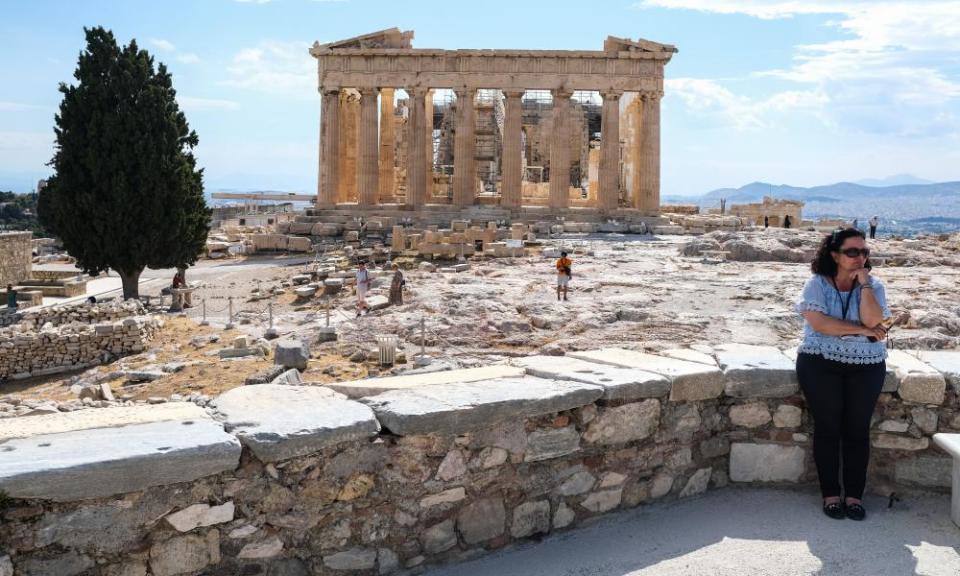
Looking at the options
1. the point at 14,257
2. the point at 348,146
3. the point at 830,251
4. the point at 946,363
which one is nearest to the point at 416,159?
the point at 348,146

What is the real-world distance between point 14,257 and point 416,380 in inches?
1096

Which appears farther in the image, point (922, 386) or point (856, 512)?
point (922, 386)

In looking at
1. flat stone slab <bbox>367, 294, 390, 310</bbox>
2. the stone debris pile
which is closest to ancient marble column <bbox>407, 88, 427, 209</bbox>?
flat stone slab <bbox>367, 294, 390, 310</bbox>

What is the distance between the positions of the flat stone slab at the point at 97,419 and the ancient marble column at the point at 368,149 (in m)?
33.4

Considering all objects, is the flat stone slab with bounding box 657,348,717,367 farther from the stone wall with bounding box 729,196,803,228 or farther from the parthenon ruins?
the stone wall with bounding box 729,196,803,228

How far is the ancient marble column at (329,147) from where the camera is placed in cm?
3731

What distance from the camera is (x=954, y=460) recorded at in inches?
201

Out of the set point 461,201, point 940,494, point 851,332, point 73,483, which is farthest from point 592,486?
point 461,201

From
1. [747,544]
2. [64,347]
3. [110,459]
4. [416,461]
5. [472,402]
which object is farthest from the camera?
[64,347]

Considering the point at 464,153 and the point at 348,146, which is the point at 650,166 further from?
the point at 348,146

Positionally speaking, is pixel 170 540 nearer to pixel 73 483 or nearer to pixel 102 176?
pixel 73 483

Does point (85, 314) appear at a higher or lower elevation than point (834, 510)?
lower

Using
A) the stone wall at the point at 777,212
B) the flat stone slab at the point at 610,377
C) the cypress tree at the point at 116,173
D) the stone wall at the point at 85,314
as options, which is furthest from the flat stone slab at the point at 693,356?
the stone wall at the point at 777,212

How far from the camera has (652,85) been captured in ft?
119
